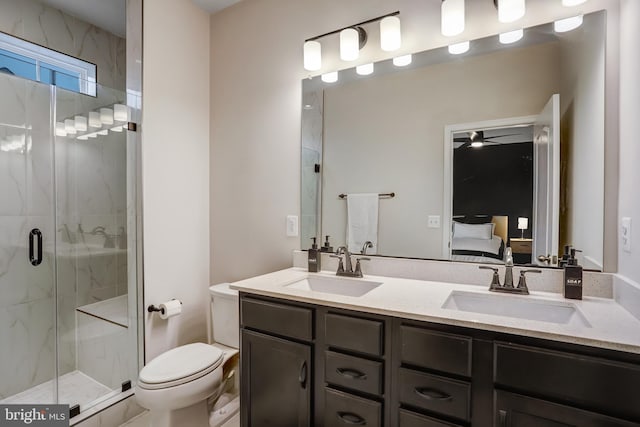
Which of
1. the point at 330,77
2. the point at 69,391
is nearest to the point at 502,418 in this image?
the point at 330,77

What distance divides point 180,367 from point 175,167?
1.24 m

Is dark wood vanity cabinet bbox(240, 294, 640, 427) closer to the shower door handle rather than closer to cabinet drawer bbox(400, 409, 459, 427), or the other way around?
cabinet drawer bbox(400, 409, 459, 427)

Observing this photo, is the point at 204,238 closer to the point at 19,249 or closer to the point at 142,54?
the point at 19,249

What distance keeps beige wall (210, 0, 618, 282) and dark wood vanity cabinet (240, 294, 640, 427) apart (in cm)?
74

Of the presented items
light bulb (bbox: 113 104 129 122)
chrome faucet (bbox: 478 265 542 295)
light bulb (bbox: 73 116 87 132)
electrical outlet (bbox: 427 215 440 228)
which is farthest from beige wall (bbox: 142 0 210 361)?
chrome faucet (bbox: 478 265 542 295)

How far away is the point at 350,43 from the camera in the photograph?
1.75 meters

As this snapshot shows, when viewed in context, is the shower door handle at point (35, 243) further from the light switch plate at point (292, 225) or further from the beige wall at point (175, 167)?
the light switch plate at point (292, 225)

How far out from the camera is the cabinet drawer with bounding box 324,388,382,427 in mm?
1151

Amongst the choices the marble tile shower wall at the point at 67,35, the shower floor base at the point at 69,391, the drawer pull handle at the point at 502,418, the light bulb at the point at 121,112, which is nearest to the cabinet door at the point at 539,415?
the drawer pull handle at the point at 502,418

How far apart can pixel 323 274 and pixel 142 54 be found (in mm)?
1706

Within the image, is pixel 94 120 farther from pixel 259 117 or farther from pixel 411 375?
pixel 411 375

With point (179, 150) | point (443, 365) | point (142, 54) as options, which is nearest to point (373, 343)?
point (443, 365)

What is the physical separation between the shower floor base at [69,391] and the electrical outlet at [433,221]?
2174mm

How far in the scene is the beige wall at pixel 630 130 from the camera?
1.08 meters
